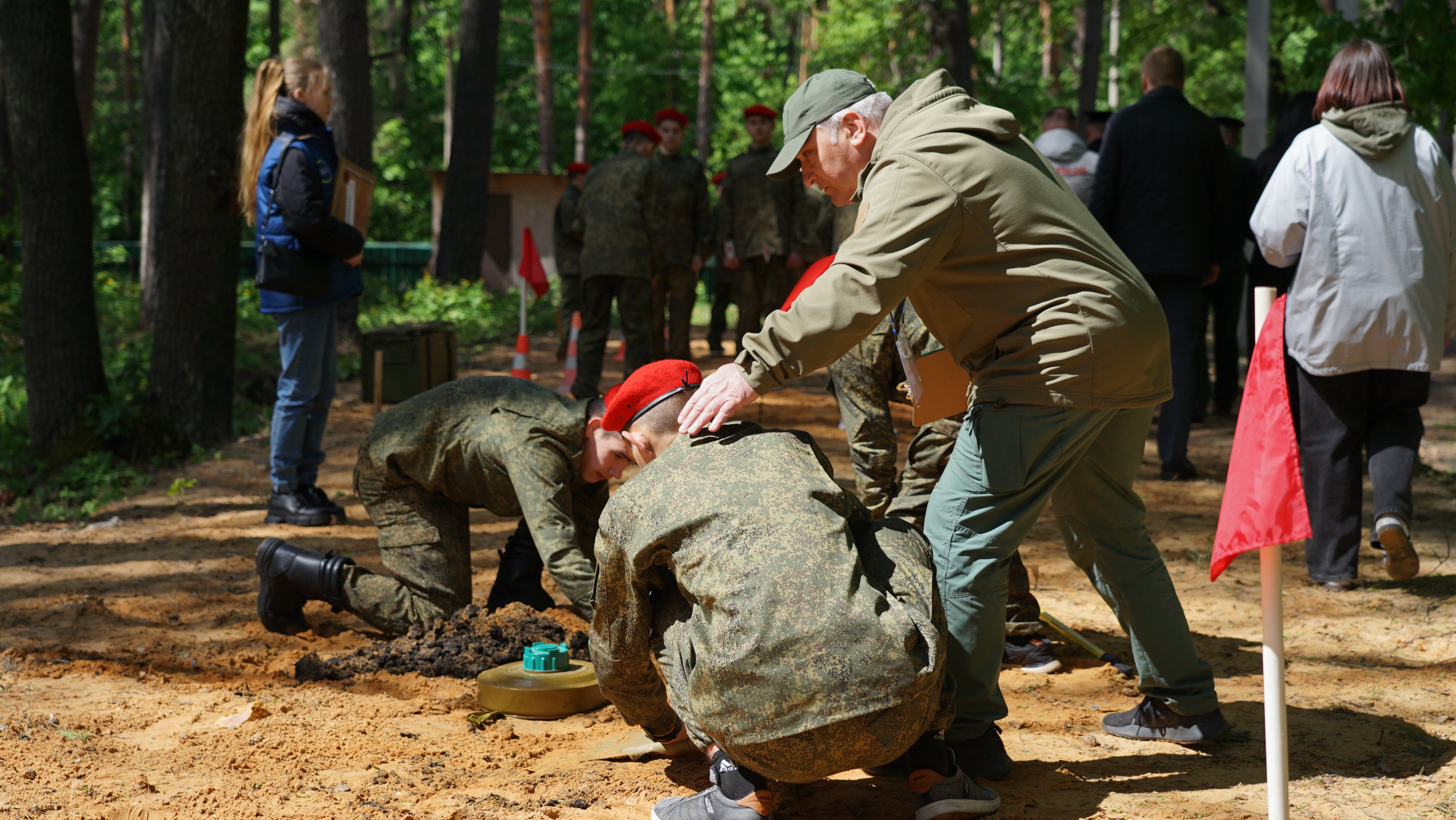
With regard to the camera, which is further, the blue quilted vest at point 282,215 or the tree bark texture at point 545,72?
the tree bark texture at point 545,72

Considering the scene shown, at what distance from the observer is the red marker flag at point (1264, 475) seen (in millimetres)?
2225

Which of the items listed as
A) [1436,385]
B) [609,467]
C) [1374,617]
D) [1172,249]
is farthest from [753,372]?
[1436,385]

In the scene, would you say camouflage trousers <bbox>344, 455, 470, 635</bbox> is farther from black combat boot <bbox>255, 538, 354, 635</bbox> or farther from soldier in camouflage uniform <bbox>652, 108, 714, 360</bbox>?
soldier in camouflage uniform <bbox>652, 108, 714, 360</bbox>

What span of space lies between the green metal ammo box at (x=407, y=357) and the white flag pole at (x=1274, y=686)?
6.88m

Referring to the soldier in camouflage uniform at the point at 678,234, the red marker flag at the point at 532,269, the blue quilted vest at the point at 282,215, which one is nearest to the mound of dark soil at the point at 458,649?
the blue quilted vest at the point at 282,215

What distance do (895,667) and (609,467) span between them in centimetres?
153

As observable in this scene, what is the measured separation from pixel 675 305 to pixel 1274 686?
8.10 m

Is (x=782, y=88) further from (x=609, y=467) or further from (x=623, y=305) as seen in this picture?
(x=609, y=467)

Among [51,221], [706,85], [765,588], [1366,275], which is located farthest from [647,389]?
[706,85]

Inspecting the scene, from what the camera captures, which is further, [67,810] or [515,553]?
[515,553]

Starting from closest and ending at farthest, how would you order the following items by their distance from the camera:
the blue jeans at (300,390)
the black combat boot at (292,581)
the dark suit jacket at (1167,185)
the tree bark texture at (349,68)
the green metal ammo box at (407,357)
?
1. the black combat boot at (292,581)
2. the blue jeans at (300,390)
3. the dark suit jacket at (1167,185)
4. the green metal ammo box at (407,357)
5. the tree bark texture at (349,68)

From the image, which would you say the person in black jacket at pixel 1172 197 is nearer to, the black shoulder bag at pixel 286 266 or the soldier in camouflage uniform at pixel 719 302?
the black shoulder bag at pixel 286 266

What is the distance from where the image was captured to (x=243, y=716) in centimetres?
351

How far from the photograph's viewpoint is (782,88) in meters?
35.3
